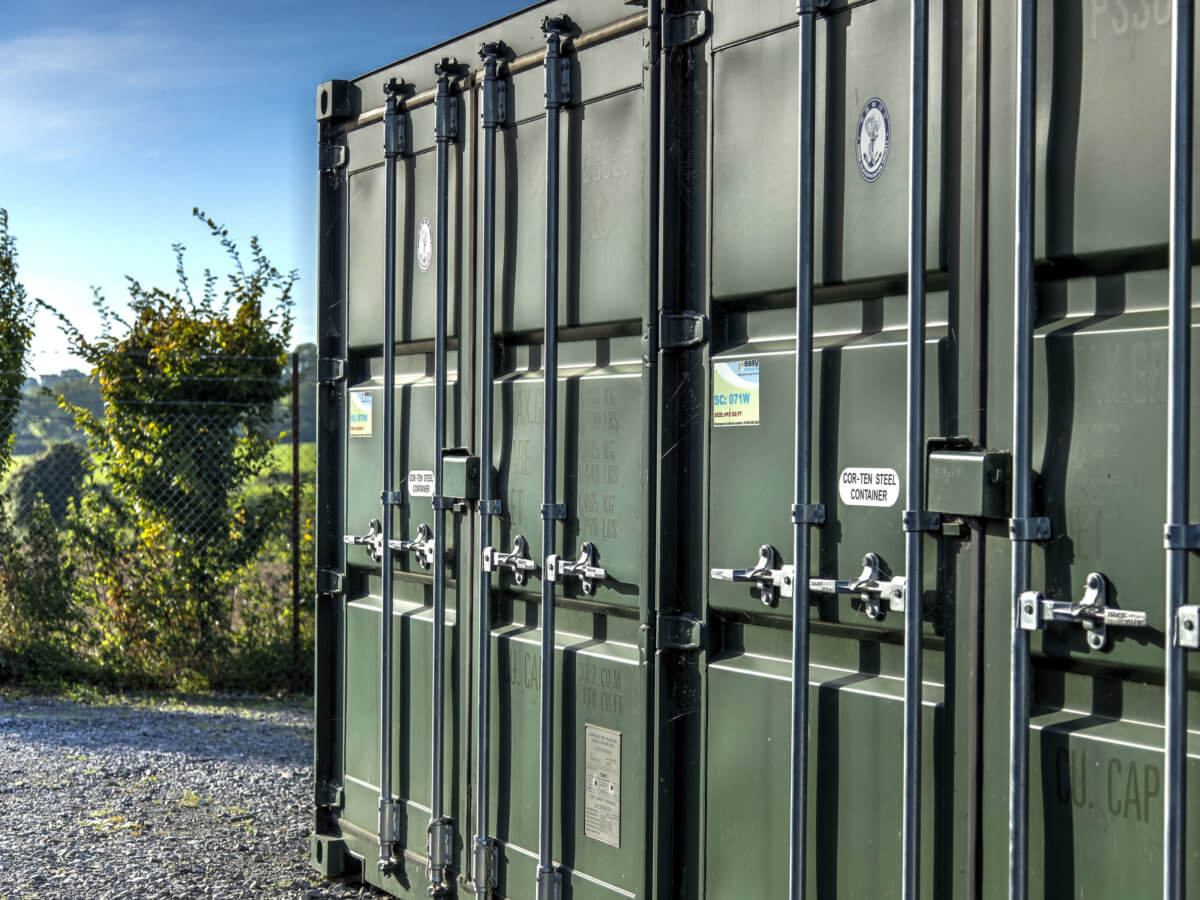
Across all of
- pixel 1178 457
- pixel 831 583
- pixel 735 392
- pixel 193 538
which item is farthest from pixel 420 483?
pixel 193 538

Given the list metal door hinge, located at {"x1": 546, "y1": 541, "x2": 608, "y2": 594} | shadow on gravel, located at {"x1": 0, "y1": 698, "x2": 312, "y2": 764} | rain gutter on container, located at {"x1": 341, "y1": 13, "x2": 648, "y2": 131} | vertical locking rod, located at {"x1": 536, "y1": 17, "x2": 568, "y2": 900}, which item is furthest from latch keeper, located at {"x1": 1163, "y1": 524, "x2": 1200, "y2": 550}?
shadow on gravel, located at {"x1": 0, "y1": 698, "x2": 312, "y2": 764}

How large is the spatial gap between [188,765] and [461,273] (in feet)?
12.9

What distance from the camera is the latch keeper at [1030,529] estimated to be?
2.67 m

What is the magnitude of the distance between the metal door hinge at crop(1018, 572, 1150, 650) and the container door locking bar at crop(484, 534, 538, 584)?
182cm

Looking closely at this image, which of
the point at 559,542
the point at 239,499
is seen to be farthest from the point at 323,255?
the point at 239,499

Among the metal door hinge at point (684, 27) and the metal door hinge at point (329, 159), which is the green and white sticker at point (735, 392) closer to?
the metal door hinge at point (684, 27)

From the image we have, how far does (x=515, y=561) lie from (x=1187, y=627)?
226 centimetres

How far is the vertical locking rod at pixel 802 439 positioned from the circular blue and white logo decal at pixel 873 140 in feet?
0.38

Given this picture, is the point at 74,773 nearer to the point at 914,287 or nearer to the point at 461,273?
the point at 461,273

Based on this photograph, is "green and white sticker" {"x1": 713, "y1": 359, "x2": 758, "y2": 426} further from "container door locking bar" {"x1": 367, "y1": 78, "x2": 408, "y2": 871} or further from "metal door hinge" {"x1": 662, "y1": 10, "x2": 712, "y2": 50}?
"container door locking bar" {"x1": 367, "y1": 78, "x2": 408, "y2": 871}

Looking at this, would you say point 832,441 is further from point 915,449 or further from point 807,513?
point 915,449

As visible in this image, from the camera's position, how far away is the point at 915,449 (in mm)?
2834

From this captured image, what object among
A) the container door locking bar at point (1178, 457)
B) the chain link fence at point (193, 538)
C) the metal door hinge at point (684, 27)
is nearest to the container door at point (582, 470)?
the metal door hinge at point (684, 27)

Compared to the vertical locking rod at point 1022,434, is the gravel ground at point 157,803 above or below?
below
